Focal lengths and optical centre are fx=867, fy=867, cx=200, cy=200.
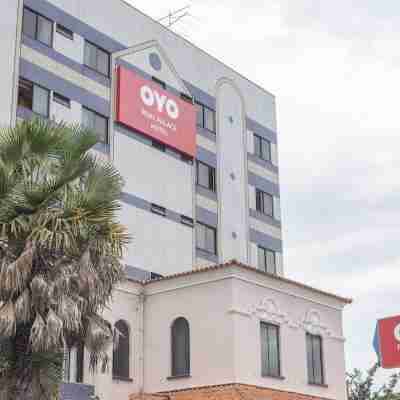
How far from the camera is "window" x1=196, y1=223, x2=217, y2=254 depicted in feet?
148

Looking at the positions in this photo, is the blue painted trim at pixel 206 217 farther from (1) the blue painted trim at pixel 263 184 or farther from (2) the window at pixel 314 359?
(2) the window at pixel 314 359

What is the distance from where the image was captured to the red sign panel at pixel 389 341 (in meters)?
38.2

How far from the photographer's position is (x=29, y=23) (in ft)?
125

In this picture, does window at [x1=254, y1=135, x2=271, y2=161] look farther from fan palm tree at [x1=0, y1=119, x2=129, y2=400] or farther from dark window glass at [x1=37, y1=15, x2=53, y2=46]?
fan palm tree at [x1=0, y1=119, x2=129, y2=400]

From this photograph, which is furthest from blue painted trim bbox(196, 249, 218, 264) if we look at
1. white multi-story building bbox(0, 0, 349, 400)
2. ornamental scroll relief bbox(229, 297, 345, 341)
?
ornamental scroll relief bbox(229, 297, 345, 341)

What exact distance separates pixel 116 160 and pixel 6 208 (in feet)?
64.0

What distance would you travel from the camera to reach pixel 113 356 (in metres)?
31.7

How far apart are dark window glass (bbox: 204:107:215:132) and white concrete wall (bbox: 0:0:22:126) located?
13622mm

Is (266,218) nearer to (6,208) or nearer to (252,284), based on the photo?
(252,284)

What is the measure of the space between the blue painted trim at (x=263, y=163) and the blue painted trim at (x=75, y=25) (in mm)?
11396

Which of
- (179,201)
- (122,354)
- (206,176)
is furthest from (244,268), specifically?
(206,176)

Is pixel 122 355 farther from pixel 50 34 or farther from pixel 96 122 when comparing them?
pixel 50 34

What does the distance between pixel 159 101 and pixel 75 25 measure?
6.05 meters

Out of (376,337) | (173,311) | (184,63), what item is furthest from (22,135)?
(184,63)
